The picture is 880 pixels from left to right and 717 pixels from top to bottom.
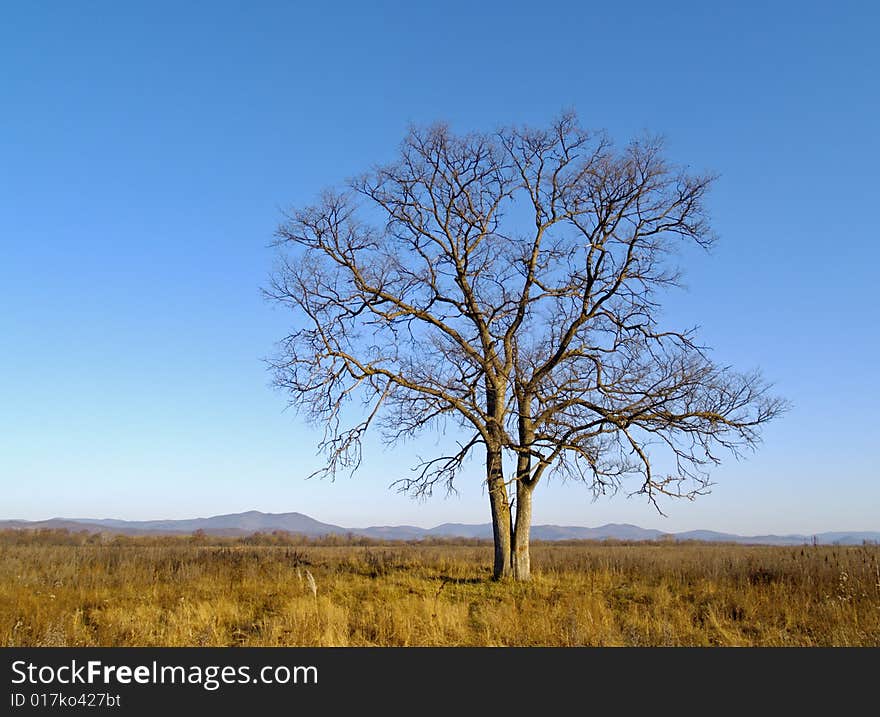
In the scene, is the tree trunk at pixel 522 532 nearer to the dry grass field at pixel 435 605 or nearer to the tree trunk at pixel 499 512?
the tree trunk at pixel 499 512

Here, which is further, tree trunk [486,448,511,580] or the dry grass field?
tree trunk [486,448,511,580]

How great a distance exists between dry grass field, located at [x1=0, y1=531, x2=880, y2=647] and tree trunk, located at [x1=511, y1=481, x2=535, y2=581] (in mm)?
559

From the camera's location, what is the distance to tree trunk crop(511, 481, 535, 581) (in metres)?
17.9

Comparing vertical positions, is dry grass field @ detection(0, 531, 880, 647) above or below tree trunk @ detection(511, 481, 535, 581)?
below

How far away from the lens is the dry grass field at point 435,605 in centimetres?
1134

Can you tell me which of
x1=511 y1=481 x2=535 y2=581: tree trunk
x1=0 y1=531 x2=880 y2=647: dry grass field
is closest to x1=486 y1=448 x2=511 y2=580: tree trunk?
x1=511 y1=481 x2=535 y2=581: tree trunk

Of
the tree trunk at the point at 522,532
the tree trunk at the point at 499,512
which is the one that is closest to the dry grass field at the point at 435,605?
the tree trunk at the point at 522,532

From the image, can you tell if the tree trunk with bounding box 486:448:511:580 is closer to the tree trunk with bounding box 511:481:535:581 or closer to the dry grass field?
the tree trunk with bounding box 511:481:535:581

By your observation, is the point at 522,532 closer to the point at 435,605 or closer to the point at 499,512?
the point at 499,512

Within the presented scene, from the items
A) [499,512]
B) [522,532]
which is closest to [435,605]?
[499,512]

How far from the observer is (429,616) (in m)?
12.6
